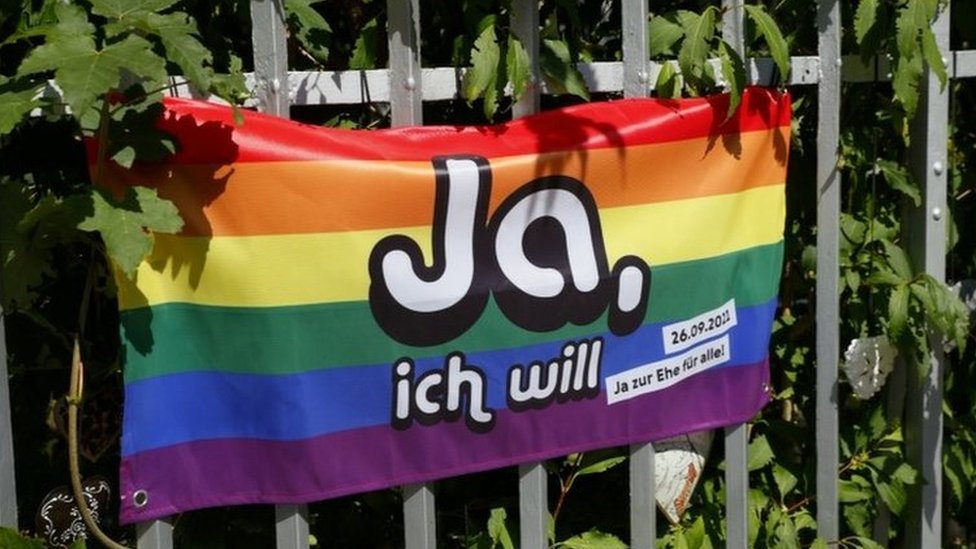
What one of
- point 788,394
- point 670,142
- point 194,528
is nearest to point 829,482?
point 788,394

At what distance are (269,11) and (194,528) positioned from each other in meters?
0.97

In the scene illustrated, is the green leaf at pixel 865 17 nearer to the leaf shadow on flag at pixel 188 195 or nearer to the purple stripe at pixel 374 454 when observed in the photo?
the purple stripe at pixel 374 454

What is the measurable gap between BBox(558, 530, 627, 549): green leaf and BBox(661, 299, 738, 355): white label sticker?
1.32 feet

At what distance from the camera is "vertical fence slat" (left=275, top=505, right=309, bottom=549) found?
105 inches

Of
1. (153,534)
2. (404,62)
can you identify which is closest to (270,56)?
(404,62)

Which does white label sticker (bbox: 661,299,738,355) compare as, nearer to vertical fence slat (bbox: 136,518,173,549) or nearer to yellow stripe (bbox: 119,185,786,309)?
yellow stripe (bbox: 119,185,786,309)

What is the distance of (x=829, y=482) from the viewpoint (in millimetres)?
3389

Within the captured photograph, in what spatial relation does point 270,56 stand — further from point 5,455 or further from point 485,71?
point 5,455

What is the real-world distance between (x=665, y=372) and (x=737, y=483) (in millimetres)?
361

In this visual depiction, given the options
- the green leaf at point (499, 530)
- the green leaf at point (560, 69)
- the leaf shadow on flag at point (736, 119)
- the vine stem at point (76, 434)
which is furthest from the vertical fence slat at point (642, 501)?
the vine stem at point (76, 434)

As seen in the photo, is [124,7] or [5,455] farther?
[5,455]

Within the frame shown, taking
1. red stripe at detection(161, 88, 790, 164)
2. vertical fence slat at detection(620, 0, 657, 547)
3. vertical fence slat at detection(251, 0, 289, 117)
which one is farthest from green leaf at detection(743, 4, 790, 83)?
vertical fence slat at detection(251, 0, 289, 117)

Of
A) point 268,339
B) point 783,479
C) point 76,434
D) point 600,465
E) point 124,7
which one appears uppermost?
point 124,7

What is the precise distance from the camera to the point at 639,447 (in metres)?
3.03
